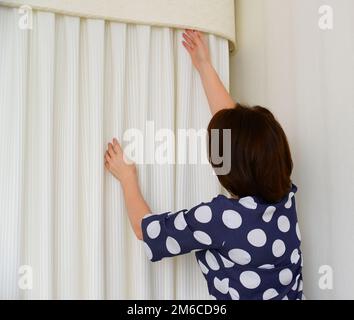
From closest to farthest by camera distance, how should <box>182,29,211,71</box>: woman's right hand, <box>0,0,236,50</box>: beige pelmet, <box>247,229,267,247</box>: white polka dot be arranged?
<box>247,229,267,247</box>: white polka dot, <box>0,0,236,50</box>: beige pelmet, <box>182,29,211,71</box>: woman's right hand

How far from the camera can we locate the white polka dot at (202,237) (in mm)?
836

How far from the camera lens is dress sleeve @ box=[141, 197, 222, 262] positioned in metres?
0.83

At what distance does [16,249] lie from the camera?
2.92 feet

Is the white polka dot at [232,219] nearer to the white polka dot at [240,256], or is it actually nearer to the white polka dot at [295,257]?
the white polka dot at [240,256]

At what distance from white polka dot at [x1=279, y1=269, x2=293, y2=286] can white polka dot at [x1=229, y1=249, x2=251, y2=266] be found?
0.09 meters

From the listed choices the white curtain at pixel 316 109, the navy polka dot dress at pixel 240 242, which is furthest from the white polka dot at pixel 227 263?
the white curtain at pixel 316 109

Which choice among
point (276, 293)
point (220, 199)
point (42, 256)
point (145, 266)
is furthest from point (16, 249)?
point (276, 293)

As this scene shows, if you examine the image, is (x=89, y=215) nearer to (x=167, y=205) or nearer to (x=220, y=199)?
(x=167, y=205)

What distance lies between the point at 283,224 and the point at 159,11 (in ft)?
2.05

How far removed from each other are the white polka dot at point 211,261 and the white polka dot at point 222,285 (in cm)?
3

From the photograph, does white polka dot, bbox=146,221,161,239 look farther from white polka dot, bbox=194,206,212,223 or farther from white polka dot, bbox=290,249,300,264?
white polka dot, bbox=290,249,300,264

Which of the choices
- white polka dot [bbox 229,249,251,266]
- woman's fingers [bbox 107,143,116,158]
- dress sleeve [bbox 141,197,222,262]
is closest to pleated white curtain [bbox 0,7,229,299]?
woman's fingers [bbox 107,143,116,158]

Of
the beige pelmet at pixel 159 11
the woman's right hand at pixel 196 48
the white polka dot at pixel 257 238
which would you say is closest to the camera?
the white polka dot at pixel 257 238
